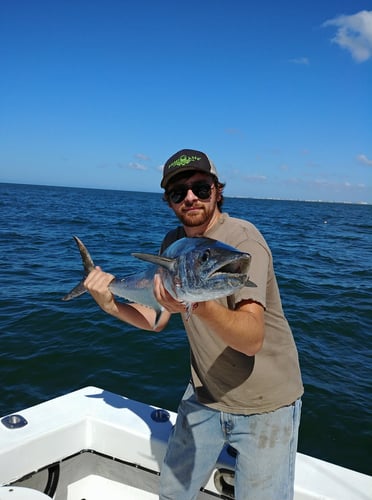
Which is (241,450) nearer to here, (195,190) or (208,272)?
(208,272)

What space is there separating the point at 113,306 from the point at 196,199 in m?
1.15

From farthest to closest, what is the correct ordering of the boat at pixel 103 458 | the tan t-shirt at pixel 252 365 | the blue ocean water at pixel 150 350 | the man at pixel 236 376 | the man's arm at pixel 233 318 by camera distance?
the blue ocean water at pixel 150 350, the boat at pixel 103 458, the tan t-shirt at pixel 252 365, the man at pixel 236 376, the man's arm at pixel 233 318

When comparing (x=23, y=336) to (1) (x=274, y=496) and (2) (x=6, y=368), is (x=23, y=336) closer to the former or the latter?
(2) (x=6, y=368)

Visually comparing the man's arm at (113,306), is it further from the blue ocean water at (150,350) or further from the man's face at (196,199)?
the blue ocean water at (150,350)

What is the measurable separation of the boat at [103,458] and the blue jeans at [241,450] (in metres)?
0.45

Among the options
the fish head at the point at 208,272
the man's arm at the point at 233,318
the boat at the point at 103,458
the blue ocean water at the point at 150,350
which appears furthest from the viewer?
the blue ocean water at the point at 150,350

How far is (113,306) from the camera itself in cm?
330

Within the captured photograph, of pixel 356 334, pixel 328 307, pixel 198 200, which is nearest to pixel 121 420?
pixel 198 200

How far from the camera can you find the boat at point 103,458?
3211mm

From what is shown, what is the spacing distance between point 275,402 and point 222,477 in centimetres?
118

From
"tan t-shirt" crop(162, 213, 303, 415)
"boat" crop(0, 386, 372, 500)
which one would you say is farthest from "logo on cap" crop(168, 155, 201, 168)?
"boat" crop(0, 386, 372, 500)

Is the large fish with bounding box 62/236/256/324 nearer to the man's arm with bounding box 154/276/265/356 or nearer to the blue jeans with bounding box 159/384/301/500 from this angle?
the man's arm with bounding box 154/276/265/356

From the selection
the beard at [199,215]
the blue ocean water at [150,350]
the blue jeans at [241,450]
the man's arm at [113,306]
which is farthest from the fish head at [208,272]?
the blue ocean water at [150,350]

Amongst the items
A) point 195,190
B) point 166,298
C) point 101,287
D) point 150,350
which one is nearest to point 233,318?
point 166,298
